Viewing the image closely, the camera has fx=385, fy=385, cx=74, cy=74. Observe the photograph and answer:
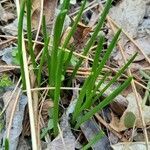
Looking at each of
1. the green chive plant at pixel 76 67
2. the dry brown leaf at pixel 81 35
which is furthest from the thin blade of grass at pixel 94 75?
the dry brown leaf at pixel 81 35

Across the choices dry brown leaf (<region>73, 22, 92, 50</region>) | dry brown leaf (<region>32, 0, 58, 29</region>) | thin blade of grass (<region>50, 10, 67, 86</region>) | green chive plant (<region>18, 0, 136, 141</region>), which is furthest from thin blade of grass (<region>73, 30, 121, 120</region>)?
dry brown leaf (<region>32, 0, 58, 29</region>)

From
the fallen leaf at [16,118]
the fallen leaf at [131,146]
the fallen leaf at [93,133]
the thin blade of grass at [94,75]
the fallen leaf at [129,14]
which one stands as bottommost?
the fallen leaf at [131,146]

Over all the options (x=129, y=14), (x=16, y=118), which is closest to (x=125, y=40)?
(x=129, y=14)

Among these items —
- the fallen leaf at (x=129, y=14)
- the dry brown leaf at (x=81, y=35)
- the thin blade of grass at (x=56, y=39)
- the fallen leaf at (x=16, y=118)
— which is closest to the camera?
the thin blade of grass at (x=56, y=39)

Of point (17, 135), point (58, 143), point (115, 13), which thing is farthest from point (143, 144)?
point (115, 13)

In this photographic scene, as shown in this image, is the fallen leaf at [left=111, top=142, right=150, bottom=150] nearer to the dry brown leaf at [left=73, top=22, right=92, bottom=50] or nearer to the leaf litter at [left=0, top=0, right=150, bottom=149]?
the leaf litter at [left=0, top=0, right=150, bottom=149]

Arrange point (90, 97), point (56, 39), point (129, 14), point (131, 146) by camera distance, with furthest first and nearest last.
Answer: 1. point (129, 14)
2. point (131, 146)
3. point (90, 97)
4. point (56, 39)

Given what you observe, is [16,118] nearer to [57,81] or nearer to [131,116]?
Answer: [57,81]

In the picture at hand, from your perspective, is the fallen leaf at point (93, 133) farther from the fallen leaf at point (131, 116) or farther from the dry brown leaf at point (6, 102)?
the dry brown leaf at point (6, 102)

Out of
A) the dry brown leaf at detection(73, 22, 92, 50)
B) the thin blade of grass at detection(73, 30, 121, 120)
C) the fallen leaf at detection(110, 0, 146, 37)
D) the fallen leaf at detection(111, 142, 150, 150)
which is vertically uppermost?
the fallen leaf at detection(110, 0, 146, 37)

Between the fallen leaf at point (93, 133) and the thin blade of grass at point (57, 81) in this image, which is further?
the fallen leaf at point (93, 133)

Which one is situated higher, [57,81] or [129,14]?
[129,14]
